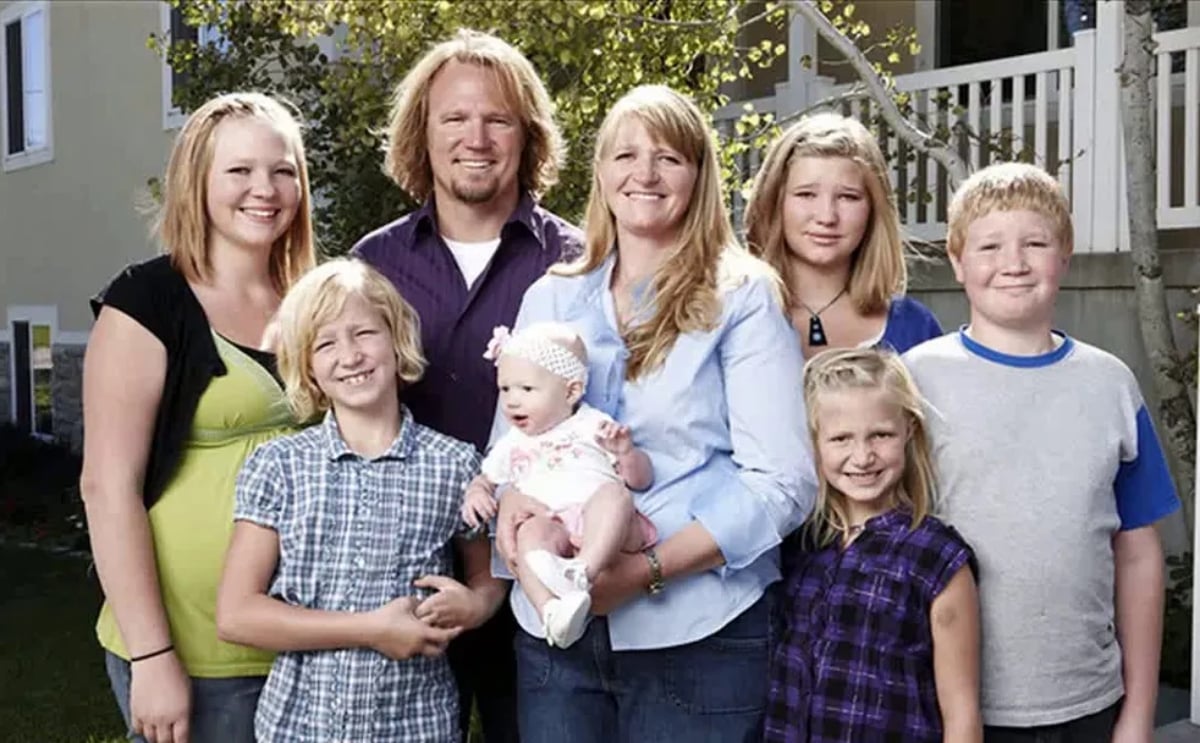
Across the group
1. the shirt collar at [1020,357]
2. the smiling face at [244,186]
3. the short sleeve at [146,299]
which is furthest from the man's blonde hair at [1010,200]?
the short sleeve at [146,299]

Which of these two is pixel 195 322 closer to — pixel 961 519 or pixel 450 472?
pixel 450 472

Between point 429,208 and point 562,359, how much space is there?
34.9 inches

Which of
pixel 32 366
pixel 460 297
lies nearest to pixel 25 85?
pixel 32 366

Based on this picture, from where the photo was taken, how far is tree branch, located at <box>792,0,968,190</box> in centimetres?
689

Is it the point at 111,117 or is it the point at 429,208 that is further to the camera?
the point at 111,117

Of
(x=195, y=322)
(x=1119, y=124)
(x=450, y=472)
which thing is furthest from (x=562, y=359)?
(x=1119, y=124)

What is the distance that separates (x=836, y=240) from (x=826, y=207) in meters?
0.07

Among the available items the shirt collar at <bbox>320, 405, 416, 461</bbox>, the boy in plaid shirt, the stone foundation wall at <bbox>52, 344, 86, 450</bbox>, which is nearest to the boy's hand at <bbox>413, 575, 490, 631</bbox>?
the boy in plaid shirt

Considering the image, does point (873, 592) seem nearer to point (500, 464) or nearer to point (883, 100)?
point (500, 464)

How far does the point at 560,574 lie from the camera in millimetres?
2457

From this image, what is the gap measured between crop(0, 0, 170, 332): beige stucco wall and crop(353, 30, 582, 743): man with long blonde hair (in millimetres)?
10707

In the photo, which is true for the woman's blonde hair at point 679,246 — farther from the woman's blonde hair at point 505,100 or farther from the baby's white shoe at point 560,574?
the woman's blonde hair at point 505,100

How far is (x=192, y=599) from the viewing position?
2.82m

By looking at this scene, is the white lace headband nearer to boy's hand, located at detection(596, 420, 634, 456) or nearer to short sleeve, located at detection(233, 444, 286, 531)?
boy's hand, located at detection(596, 420, 634, 456)
